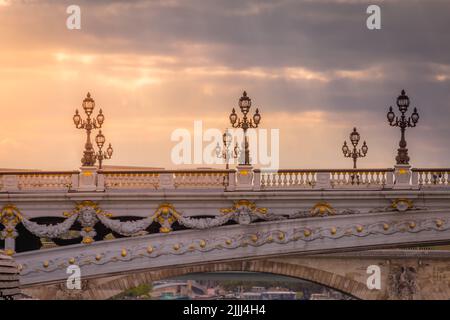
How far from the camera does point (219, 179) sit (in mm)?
55469

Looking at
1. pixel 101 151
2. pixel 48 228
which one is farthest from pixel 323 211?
pixel 101 151

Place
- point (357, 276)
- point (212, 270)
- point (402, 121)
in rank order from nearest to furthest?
point (402, 121), point (357, 276), point (212, 270)

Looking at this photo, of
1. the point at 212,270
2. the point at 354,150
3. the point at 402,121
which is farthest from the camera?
the point at 212,270

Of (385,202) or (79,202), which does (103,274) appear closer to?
(79,202)

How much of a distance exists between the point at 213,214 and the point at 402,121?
6858mm

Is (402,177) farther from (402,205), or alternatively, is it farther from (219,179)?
(219,179)

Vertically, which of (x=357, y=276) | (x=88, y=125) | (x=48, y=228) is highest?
(x=88, y=125)

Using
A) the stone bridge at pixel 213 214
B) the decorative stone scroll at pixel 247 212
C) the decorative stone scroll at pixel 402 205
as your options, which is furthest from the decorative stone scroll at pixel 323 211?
the decorative stone scroll at pixel 402 205

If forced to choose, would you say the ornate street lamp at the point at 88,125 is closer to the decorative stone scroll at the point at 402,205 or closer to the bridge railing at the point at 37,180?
the bridge railing at the point at 37,180

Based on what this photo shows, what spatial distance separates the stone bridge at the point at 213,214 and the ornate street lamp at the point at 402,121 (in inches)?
13.9

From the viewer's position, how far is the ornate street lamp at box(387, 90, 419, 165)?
176ft

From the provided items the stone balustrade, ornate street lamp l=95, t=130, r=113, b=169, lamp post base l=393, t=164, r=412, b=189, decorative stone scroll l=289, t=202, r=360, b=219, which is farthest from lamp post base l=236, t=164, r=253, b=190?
ornate street lamp l=95, t=130, r=113, b=169

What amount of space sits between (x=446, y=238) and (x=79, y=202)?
1188cm
